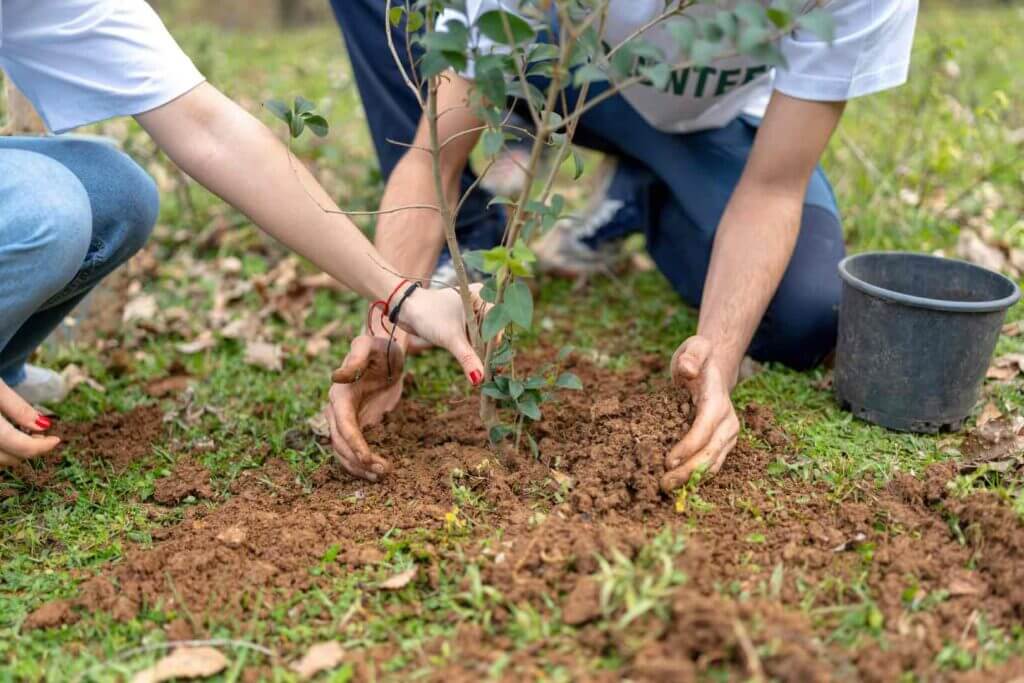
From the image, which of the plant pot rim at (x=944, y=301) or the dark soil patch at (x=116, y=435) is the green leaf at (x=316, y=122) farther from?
the plant pot rim at (x=944, y=301)

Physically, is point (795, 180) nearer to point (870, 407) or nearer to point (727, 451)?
point (870, 407)

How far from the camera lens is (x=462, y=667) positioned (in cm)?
144

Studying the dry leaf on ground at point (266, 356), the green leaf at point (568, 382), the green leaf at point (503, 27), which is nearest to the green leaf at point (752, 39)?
the green leaf at point (503, 27)

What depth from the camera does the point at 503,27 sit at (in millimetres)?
1502

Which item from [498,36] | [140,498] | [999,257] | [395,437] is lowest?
[140,498]

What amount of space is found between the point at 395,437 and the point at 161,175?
76.7 inches

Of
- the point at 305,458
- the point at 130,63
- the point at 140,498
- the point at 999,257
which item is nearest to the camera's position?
the point at 130,63

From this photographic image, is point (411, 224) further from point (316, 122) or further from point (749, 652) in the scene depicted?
point (749, 652)

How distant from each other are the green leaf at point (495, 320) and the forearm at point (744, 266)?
69 centimetres

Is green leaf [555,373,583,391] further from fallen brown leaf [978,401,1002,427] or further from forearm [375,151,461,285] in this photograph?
fallen brown leaf [978,401,1002,427]

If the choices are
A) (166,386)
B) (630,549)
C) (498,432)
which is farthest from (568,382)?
(166,386)

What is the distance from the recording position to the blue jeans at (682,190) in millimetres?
2555

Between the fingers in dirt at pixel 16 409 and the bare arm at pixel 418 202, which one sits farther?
the bare arm at pixel 418 202

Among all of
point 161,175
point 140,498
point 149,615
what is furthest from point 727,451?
point 161,175
